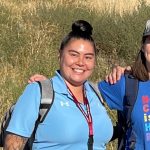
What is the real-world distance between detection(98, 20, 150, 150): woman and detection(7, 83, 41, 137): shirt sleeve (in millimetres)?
813

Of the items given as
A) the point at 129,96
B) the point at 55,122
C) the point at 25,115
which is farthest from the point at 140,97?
the point at 25,115

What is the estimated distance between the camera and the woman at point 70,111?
269 cm

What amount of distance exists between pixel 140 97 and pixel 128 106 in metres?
0.10

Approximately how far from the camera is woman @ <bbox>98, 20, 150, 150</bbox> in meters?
3.22

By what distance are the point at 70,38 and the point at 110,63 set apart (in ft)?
17.9

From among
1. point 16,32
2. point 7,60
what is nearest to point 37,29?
point 16,32

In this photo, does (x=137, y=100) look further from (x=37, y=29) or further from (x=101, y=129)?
(x=37, y=29)

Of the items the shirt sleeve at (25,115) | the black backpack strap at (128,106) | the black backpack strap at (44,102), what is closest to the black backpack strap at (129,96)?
the black backpack strap at (128,106)

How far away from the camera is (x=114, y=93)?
3.39 metres

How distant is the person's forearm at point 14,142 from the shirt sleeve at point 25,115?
3 centimetres

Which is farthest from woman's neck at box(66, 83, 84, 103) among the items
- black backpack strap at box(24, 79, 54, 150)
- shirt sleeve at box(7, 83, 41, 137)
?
shirt sleeve at box(7, 83, 41, 137)

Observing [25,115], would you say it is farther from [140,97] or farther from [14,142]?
[140,97]

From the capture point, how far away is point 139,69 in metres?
3.31

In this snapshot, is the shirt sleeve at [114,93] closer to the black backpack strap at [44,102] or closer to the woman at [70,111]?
the woman at [70,111]
